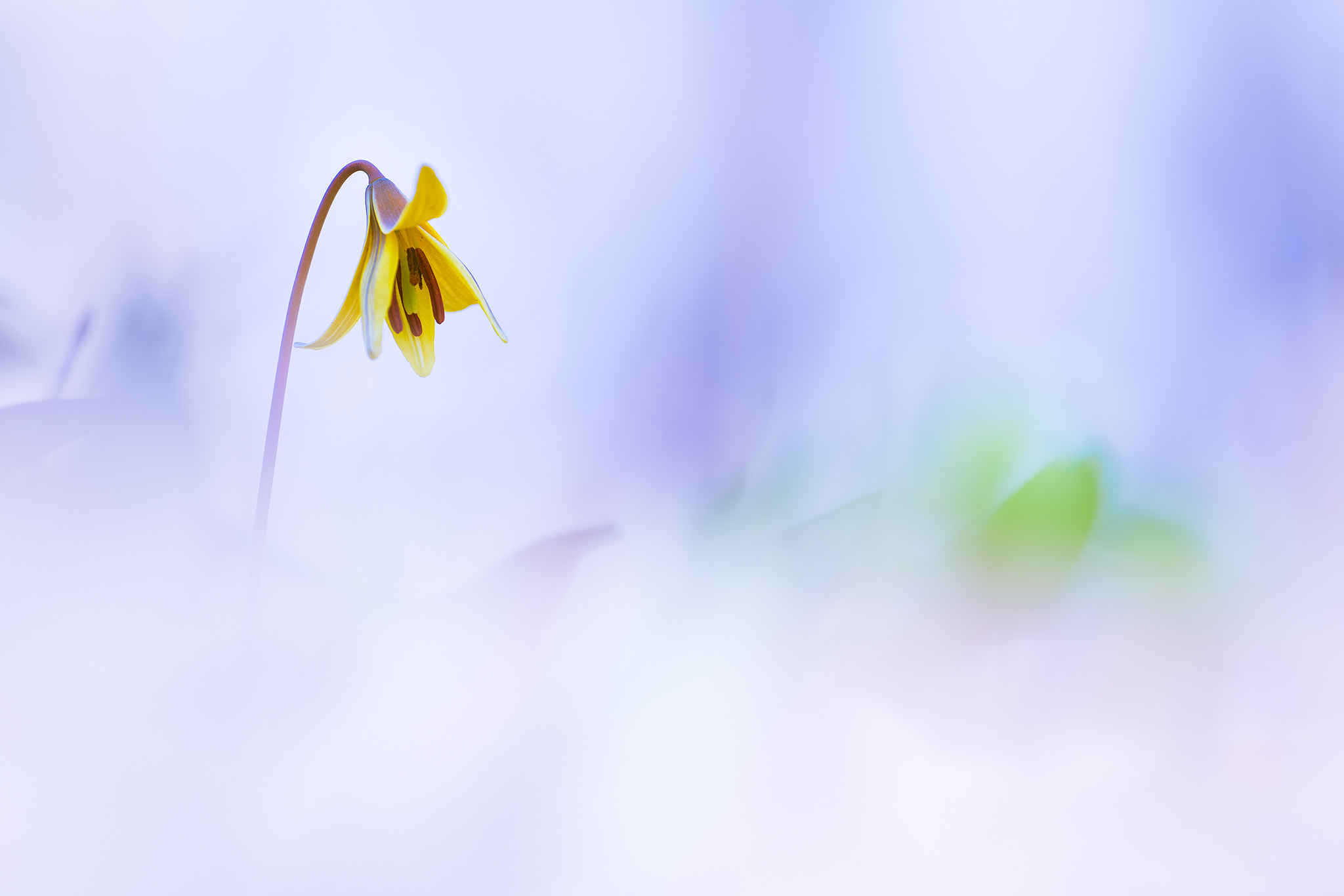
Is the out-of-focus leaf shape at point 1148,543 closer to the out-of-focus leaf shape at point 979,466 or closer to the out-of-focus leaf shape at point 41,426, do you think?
the out-of-focus leaf shape at point 979,466

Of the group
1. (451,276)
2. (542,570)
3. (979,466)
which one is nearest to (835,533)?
(979,466)

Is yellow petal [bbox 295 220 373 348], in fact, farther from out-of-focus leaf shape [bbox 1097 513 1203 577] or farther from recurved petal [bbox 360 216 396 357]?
out-of-focus leaf shape [bbox 1097 513 1203 577]

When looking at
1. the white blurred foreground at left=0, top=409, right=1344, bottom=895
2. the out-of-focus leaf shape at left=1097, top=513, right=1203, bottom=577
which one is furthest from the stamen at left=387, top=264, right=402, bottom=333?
the out-of-focus leaf shape at left=1097, top=513, right=1203, bottom=577

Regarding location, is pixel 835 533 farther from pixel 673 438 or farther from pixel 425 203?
pixel 425 203

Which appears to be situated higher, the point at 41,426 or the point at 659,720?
the point at 41,426

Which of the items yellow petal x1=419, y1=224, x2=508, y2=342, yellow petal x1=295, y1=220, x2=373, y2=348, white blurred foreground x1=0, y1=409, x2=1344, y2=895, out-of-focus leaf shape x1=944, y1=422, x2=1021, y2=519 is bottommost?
white blurred foreground x1=0, y1=409, x2=1344, y2=895

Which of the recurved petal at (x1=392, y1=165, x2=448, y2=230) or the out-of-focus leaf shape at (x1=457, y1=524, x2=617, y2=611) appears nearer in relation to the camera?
the recurved petal at (x1=392, y1=165, x2=448, y2=230)
